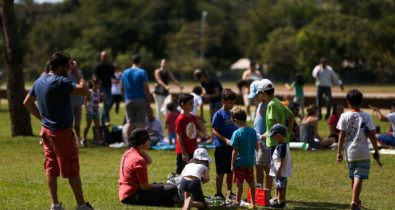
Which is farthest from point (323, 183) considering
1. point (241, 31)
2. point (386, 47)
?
point (241, 31)

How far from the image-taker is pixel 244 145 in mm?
10633

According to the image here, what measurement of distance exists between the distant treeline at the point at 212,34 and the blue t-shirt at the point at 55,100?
57028mm

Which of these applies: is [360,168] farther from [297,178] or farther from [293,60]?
[293,60]

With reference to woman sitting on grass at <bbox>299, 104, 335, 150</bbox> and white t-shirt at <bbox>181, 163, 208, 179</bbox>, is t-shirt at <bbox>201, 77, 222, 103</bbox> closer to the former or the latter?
woman sitting on grass at <bbox>299, 104, 335, 150</bbox>

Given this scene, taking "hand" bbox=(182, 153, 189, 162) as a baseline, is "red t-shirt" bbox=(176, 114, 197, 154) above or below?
above

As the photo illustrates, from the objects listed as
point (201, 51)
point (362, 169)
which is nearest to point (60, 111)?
point (362, 169)

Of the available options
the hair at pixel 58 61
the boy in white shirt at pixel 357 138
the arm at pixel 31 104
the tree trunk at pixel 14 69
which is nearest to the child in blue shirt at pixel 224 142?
the boy in white shirt at pixel 357 138

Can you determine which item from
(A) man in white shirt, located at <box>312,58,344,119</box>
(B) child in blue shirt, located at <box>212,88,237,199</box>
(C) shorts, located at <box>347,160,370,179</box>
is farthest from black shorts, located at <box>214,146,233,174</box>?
(A) man in white shirt, located at <box>312,58,344,119</box>

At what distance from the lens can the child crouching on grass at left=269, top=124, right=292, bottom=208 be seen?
1063cm

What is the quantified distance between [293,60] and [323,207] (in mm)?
69424

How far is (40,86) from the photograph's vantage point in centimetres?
966

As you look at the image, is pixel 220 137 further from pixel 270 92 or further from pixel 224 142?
pixel 270 92

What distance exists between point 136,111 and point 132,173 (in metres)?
7.22

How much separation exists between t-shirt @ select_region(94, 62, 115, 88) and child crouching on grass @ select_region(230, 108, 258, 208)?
9.77 meters
